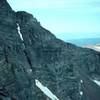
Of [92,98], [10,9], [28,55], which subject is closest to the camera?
[10,9]

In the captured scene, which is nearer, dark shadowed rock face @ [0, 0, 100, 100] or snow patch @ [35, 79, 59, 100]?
dark shadowed rock face @ [0, 0, 100, 100]

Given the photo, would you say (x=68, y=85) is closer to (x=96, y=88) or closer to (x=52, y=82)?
(x=52, y=82)

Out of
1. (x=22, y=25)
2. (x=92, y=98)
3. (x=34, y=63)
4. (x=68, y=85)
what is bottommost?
(x=92, y=98)

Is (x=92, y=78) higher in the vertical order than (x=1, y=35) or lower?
lower

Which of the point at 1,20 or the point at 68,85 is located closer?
the point at 1,20

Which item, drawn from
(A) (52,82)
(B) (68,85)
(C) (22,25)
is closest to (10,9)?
(C) (22,25)

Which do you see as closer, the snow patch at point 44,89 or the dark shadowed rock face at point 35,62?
the dark shadowed rock face at point 35,62

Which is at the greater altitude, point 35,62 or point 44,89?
point 35,62

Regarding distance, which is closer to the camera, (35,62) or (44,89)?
(44,89)
